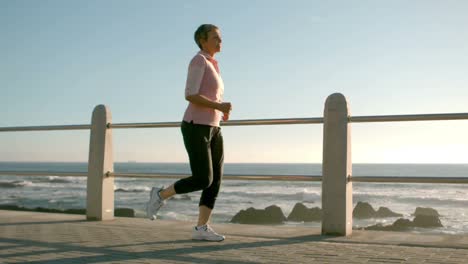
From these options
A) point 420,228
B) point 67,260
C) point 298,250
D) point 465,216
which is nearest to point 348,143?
point 298,250

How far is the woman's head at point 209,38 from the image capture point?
186 inches

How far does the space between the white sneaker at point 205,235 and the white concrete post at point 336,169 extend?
0.98 meters

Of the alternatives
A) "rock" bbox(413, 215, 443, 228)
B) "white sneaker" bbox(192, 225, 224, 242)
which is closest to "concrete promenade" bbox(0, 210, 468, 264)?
"white sneaker" bbox(192, 225, 224, 242)

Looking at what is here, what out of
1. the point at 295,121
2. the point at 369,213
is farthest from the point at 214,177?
the point at 369,213

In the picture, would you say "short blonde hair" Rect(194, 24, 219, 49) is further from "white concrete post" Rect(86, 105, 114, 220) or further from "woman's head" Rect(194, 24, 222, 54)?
"white concrete post" Rect(86, 105, 114, 220)

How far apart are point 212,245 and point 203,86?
1.26 metres

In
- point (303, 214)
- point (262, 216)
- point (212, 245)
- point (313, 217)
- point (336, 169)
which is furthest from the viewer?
point (313, 217)

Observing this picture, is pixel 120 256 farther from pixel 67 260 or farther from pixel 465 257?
pixel 465 257

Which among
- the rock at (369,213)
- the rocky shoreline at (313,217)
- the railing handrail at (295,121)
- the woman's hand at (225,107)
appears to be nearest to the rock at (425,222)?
the rocky shoreline at (313,217)

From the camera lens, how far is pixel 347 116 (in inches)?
205

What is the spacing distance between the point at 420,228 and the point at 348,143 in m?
21.2

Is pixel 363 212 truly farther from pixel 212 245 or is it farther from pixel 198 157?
pixel 198 157

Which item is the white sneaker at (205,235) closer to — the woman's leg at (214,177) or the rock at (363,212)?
the woman's leg at (214,177)

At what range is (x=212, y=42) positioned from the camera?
4.71 meters
